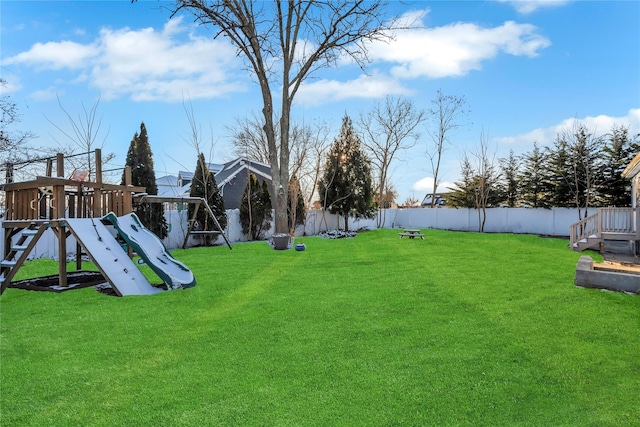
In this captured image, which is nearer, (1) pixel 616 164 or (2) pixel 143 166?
(2) pixel 143 166

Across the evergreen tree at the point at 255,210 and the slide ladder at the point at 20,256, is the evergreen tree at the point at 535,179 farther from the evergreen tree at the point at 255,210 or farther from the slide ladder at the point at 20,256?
the slide ladder at the point at 20,256

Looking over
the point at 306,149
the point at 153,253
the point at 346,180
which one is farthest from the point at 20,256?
the point at 306,149

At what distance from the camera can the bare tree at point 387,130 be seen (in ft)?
85.7

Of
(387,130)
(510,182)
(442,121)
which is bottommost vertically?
(510,182)

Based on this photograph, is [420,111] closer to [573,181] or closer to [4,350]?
[573,181]

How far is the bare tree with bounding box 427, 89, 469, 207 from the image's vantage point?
2480 centimetres

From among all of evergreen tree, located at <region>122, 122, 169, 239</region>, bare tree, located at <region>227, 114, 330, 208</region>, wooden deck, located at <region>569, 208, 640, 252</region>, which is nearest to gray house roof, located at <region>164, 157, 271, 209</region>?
bare tree, located at <region>227, 114, 330, 208</region>

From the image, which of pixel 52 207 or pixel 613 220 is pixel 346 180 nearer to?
pixel 613 220

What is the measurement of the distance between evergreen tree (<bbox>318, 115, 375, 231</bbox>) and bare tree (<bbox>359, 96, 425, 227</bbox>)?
17.7 ft

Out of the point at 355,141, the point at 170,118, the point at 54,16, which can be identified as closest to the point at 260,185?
the point at 170,118

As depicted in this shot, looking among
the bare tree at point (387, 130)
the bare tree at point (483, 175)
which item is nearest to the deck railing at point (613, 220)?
the bare tree at point (483, 175)

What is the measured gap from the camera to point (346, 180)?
2006cm

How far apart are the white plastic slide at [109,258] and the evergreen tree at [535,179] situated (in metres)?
18.3

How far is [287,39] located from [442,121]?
45.6 feet
